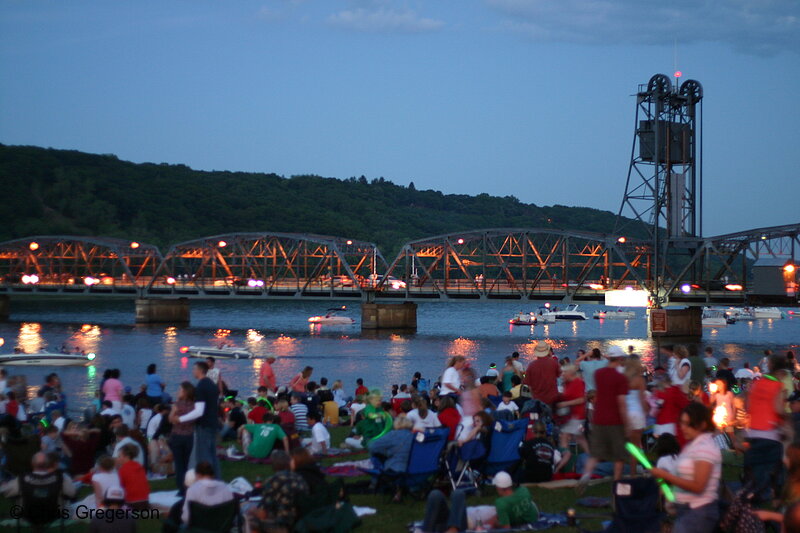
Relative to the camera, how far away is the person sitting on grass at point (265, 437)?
15734mm

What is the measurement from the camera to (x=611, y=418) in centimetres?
1203

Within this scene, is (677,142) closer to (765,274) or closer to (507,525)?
(765,274)

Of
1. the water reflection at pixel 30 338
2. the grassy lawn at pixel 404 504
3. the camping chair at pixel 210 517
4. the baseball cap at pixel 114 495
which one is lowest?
the water reflection at pixel 30 338

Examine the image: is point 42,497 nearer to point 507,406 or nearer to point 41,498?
point 41,498

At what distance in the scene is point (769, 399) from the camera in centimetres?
1167

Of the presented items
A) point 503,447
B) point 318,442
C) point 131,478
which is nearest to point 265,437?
point 318,442

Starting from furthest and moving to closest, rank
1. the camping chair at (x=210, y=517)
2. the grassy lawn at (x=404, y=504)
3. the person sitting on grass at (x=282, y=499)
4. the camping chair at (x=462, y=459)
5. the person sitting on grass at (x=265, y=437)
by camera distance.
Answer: the person sitting on grass at (x=265, y=437)
the camping chair at (x=462, y=459)
the grassy lawn at (x=404, y=504)
the person sitting on grass at (x=282, y=499)
the camping chair at (x=210, y=517)

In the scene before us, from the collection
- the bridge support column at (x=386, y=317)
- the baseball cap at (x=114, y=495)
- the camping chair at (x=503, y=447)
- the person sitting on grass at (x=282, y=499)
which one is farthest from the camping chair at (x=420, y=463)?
the bridge support column at (x=386, y=317)

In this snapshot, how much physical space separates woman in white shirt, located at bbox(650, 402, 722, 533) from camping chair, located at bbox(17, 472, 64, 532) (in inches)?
281

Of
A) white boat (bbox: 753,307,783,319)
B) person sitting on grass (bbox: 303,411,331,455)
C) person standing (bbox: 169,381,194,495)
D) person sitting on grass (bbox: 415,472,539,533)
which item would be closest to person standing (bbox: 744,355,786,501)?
person sitting on grass (bbox: 415,472,539,533)

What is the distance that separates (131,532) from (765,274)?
7091 centimetres

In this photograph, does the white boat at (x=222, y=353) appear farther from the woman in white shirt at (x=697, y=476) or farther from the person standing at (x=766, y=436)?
the woman in white shirt at (x=697, y=476)

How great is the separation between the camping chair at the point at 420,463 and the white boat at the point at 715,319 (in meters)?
103

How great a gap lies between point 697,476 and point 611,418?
3547 mm
